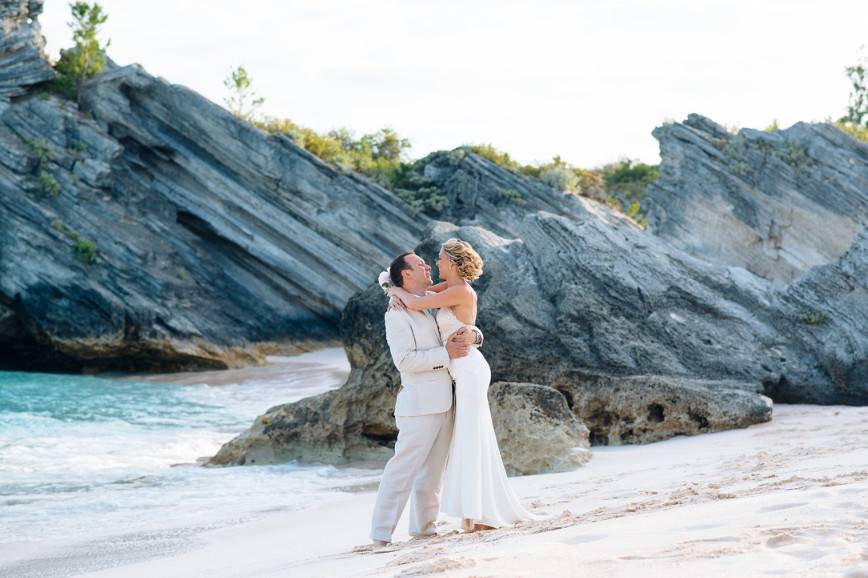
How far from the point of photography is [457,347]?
20.8 ft

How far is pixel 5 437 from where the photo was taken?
43.2 ft

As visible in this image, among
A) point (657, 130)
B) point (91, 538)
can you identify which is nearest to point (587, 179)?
point (657, 130)

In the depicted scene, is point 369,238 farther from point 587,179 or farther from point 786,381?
point 786,381

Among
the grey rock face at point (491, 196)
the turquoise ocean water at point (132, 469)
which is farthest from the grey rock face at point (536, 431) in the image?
the grey rock face at point (491, 196)

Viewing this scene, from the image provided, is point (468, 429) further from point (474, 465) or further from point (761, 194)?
point (761, 194)

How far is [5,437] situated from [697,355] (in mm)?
8949

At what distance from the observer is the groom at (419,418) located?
6.26 m

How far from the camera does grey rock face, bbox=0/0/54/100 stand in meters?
25.0

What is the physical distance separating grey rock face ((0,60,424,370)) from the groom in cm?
1853

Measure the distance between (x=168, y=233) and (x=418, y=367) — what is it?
21.1m

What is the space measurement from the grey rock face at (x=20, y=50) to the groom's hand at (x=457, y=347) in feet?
72.6

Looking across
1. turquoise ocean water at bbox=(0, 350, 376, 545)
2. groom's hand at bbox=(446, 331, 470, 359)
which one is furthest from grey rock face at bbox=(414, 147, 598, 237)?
groom's hand at bbox=(446, 331, 470, 359)

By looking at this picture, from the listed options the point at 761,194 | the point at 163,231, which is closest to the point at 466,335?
the point at 761,194

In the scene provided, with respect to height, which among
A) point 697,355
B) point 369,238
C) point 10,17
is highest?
point 10,17
